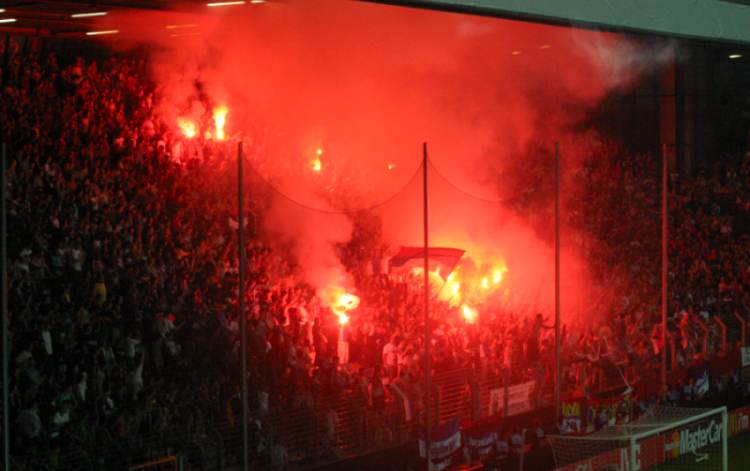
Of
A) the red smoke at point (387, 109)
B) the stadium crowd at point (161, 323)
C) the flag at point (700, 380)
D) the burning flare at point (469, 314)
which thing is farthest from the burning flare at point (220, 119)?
the flag at point (700, 380)

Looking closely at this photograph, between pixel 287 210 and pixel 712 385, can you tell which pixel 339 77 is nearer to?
pixel 287 210

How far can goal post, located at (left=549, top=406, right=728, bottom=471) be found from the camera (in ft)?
38.2

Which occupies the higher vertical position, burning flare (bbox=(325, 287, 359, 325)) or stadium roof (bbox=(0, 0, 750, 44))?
stadium roof (bbox=(0, 0, 750, 44))

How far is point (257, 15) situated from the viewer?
1606 centimetres

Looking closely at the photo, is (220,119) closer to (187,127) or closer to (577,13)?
(187,127)

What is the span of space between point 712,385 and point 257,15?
27.7ft

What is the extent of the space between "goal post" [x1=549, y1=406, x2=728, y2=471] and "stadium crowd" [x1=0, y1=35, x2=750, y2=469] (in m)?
0.69

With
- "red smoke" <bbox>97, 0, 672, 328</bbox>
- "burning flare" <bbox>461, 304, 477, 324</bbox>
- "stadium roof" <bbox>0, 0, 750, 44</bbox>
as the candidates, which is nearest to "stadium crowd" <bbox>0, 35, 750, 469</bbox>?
"burning flare" <bbox>461, 304, 477, 324</bbox>

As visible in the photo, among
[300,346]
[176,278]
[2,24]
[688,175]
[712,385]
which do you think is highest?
[2,24]

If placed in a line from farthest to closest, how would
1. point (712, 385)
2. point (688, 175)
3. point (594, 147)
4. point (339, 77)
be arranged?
point (688, 175) → point (594, 147) → point (339, 77) → point (712, 385)

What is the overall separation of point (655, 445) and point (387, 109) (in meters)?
7.47

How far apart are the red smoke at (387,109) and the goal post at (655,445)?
303 cm

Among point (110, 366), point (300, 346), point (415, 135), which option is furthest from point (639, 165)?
point (110, 366)

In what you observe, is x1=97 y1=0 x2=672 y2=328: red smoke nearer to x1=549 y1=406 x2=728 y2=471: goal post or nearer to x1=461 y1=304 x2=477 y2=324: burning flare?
x1=461 y1=304 x2=477 y2=324: burning flare
